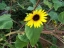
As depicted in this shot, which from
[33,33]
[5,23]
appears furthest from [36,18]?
[5,23]

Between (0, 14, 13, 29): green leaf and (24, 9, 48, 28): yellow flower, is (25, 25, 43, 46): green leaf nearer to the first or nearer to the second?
(24, 9, 48, 28): yellow flower

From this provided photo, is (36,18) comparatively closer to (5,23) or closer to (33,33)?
(33,33)

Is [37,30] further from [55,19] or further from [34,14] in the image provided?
[55,19]

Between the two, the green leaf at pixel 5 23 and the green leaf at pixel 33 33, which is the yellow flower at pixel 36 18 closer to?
the green leaf at pixel 33 33

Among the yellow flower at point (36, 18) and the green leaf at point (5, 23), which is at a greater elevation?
the yellow flower at point (36, 18)

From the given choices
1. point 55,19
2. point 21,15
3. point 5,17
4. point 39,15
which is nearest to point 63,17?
point 55,19

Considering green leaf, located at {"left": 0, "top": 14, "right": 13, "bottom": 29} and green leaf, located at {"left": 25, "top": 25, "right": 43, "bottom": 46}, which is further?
green leaf, located at {"left": 0, "top": 14, "right": 13, "bottom": 29}

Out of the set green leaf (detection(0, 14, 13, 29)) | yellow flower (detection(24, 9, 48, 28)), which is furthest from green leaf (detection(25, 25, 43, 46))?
green leaf (detection(0, 14, 13, 29))

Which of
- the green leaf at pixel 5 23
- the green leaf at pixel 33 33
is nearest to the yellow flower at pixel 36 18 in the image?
the green leaf at pixel 33 33
